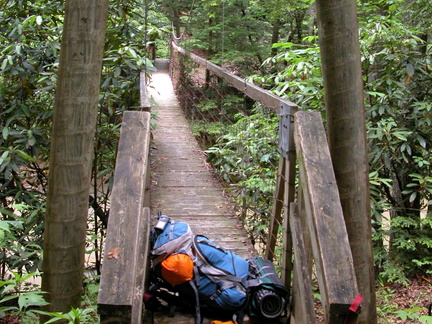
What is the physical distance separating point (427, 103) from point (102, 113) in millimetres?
3097

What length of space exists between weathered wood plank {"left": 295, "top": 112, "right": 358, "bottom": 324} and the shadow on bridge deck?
131 cm

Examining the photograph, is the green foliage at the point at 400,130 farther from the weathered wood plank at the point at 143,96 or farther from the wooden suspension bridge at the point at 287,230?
the weathered wood plank at the point at 143,96

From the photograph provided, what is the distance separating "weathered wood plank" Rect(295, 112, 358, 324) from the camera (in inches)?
63.9

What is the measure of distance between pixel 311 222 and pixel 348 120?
53cm

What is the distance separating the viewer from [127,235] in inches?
68.0

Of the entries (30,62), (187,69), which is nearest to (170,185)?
(30,62)

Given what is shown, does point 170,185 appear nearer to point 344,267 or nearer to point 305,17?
point 344,267

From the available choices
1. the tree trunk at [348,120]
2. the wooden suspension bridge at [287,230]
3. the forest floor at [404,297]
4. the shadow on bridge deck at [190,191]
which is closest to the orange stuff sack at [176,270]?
the wooden suspension bridge at [287,230]

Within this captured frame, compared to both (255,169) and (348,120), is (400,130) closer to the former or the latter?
(255,169)

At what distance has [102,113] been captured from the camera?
4336 mm

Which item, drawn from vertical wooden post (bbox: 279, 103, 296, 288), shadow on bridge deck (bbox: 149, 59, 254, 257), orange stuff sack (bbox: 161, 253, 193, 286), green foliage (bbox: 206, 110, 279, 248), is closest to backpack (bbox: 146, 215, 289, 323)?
orange stuff sack (bbox: 161, 253, 193, 286)

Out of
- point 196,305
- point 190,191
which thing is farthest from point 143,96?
point 196,305

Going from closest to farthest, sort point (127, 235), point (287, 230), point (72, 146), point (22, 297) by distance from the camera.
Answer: point (22, 297)
point (127, 235)
point (72, 146)
point (287, 230)

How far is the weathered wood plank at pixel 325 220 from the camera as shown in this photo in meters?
1.62
